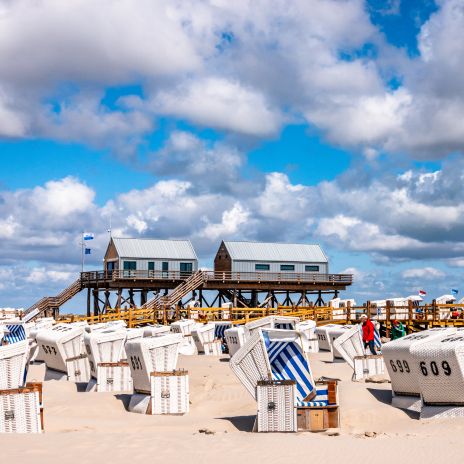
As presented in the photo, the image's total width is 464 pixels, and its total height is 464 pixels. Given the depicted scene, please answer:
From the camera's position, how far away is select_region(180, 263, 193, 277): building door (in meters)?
59.5

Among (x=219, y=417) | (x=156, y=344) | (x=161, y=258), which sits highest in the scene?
(x=161, y=258)

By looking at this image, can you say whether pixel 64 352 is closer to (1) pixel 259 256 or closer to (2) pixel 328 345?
(2) pixel 328 345

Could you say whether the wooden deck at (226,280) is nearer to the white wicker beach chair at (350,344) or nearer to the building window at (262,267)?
the building window at (262,267)

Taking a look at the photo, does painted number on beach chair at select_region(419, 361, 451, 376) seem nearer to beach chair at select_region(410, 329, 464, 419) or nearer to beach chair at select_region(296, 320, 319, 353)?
beach chair at select_region(410, 329, 464, 419)

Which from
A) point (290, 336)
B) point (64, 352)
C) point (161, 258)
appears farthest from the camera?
point (161, 258)

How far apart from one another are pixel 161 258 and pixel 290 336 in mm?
43825

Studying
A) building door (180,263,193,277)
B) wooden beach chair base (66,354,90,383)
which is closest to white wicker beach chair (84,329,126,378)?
wooden beach chair base (66,354,90,383)

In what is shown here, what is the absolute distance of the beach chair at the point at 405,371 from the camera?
621 inches

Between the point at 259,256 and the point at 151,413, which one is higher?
the point at 259,256

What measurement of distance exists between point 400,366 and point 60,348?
1132 centimetres

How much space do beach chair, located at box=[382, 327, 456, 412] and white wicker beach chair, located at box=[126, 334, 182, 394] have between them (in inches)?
190

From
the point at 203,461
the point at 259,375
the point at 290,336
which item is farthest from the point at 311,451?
the point at 290,336

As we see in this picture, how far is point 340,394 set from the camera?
56.3ft

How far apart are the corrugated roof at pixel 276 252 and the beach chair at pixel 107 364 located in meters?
38.4
